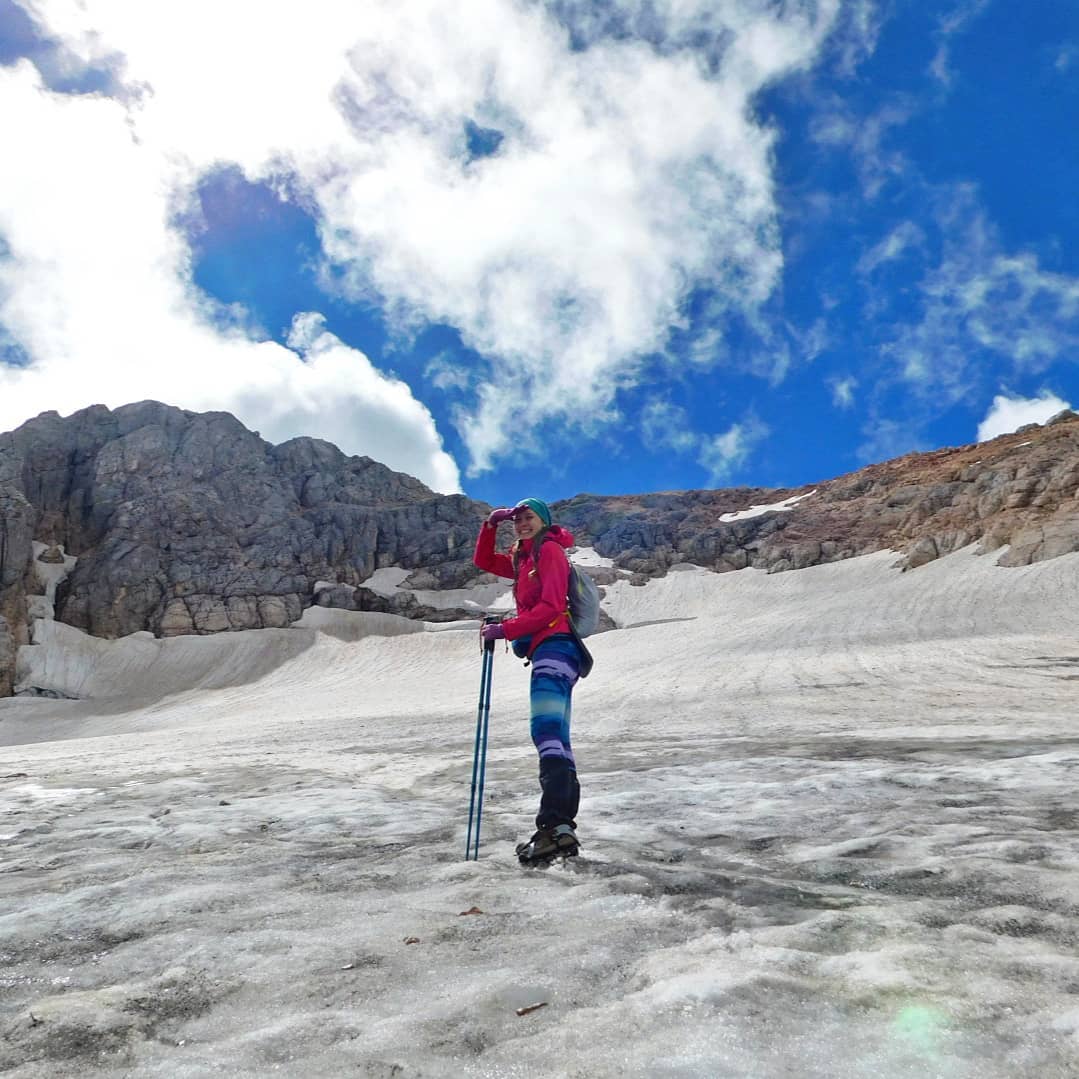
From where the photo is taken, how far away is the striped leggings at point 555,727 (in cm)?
424

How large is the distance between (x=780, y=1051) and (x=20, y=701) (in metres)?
54.6

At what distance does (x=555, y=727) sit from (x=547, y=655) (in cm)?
48

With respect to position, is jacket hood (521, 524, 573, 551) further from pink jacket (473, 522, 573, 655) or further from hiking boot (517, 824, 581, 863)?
hiking boot (517, 824, 581, 863)

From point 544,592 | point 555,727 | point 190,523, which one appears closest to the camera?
point 555,727

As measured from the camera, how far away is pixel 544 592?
4715 millimetres

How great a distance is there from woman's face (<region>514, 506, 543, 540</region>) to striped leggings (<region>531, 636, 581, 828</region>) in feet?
2.78

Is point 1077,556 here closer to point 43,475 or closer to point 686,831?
point 686,831

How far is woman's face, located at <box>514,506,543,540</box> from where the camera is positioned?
511 centimetres

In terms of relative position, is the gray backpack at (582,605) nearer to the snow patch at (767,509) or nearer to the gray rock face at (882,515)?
the gray rock face at (882,515)

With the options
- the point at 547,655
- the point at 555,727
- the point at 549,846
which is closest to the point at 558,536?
the point at 547,655

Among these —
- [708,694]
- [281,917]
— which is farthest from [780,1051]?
[708,694]

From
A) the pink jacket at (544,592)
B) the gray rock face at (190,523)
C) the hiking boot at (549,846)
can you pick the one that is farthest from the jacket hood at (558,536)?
the gray rock face at (190,523)

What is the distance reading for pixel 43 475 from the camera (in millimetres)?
62500

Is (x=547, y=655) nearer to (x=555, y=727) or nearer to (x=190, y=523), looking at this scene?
(x=555, y=727)
